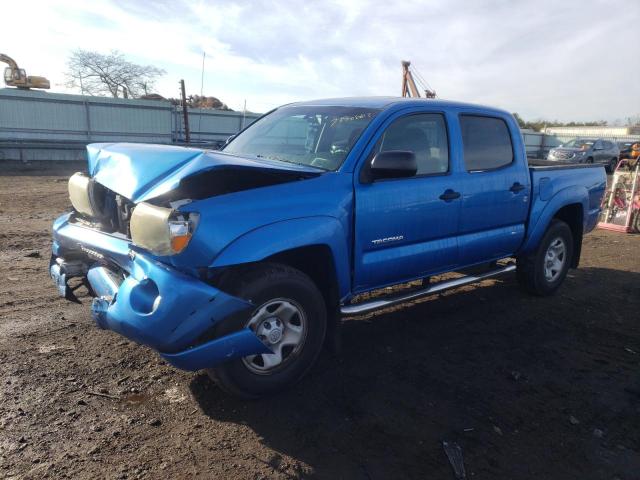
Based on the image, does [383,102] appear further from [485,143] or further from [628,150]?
[628,150]

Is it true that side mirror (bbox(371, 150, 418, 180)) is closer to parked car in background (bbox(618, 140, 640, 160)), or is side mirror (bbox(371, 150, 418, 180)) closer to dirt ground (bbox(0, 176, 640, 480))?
dirt ground (bbox(0, 176, 640, 480))

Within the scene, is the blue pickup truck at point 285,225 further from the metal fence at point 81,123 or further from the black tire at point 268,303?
the metal fence at point 81,123

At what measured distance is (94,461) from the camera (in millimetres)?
2684

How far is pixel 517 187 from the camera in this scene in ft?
16.5

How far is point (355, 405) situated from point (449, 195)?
1923mm

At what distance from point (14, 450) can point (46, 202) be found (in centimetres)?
913

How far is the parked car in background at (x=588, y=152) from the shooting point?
25.5 meters

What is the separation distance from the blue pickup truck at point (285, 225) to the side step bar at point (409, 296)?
0.02 metres

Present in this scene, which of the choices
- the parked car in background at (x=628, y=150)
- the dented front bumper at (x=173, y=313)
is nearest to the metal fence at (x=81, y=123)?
the dented front bumper at (x=173, y=313)

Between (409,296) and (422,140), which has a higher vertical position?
(422,140)

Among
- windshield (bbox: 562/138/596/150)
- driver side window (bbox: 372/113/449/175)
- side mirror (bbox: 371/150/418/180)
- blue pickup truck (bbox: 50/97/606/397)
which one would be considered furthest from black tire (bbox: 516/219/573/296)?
windshield (bbox: 562/138/596/150)

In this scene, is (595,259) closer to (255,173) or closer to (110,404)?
(255,173)

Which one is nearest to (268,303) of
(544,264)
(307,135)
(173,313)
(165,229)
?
(173,313)

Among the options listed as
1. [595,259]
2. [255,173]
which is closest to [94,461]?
[255,173]
